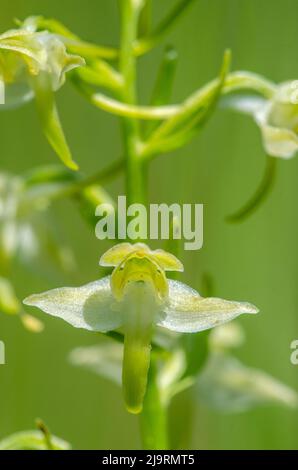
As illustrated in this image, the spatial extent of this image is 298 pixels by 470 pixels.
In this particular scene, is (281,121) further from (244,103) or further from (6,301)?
(6,301)

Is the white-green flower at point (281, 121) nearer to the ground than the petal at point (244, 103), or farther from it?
nearer to the ground

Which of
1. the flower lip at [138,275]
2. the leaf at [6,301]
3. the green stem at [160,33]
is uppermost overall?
the green stem at [160,33]

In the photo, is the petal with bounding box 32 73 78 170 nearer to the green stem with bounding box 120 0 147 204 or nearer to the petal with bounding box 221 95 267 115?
the green stem with bounding box 120 0 147 204

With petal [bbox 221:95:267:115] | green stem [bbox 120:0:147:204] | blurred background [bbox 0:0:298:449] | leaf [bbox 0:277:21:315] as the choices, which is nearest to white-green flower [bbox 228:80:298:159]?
petal [bbox 221:95:267:115]

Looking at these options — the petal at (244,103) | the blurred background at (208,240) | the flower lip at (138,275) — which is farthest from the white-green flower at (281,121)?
the blurred background at (208,240)

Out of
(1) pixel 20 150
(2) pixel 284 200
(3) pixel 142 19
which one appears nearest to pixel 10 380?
(1) pixel 20 150

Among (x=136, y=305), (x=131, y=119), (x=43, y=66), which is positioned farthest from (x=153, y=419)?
(x=43, y=66)

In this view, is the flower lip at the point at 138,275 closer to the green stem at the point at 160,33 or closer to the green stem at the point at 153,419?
the green stem at the point at 153,419
